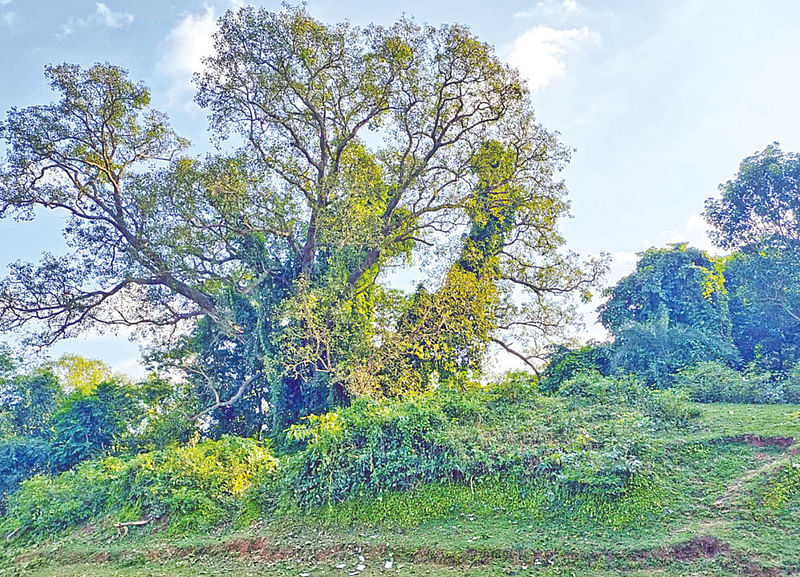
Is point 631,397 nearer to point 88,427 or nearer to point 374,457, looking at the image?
point 374,457

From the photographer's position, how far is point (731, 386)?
995cm

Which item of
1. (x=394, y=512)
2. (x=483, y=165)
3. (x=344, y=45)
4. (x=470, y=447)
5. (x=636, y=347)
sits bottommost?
(x=394, y=512)

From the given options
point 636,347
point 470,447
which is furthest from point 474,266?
point 470,447

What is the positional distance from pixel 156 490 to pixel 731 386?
34.9ft

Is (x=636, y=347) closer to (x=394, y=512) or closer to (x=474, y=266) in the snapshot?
(x=474, y=266)

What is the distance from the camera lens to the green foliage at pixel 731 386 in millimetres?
9375

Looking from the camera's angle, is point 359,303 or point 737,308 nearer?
point 359,303

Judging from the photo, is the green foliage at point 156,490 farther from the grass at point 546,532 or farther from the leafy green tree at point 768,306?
the leafy green tree at point 768,306

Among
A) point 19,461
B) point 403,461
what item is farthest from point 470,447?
point 19,461

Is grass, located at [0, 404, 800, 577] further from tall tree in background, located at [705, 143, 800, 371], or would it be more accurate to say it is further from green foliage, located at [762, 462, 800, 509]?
tall tree in background, located at [705, 143, 800, 371]

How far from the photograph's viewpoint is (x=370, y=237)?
12.8 meters

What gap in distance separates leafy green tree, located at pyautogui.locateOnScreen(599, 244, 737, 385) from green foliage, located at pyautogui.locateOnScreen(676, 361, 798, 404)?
2.31 feet

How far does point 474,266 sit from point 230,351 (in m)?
7.91

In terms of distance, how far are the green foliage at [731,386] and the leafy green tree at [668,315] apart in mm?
704
